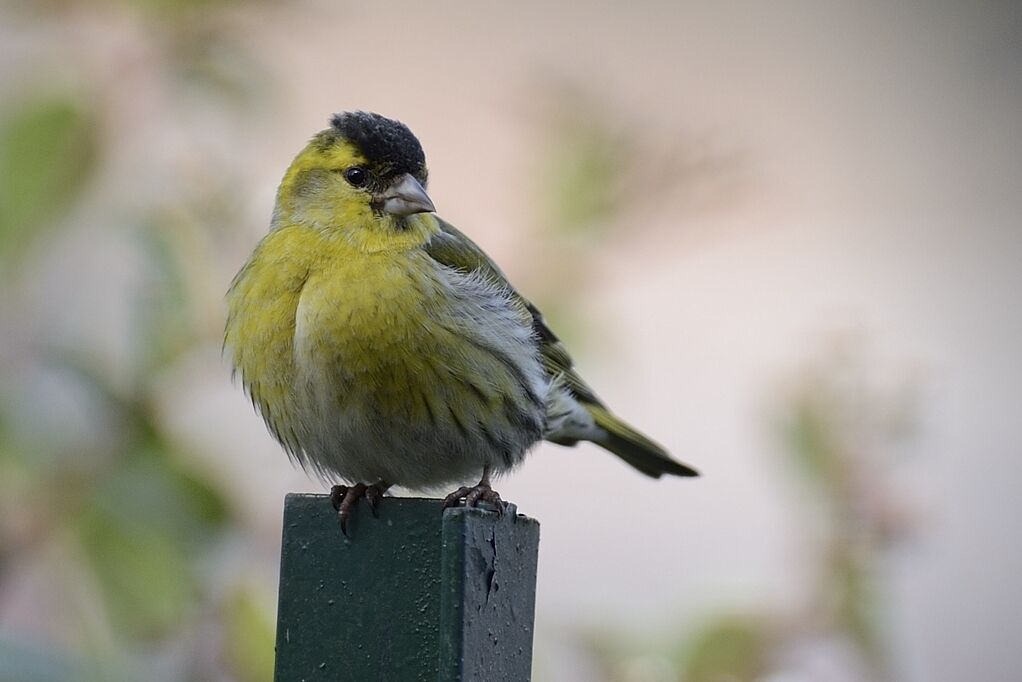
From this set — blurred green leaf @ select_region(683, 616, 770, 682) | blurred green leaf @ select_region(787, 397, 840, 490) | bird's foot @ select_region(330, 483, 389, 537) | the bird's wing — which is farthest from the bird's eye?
blurred green leaf @ select_region(683, 616, 770, 682)

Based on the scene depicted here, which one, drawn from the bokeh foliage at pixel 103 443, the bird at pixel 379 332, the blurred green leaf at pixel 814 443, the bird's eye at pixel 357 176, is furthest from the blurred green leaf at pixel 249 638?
the blurred green leaf at pixel 814 443

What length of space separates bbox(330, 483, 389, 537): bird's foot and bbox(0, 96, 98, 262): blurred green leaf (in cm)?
55

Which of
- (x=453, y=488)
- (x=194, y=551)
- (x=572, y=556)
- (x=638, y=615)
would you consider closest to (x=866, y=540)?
(x=638, y=615)

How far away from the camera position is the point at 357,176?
2480 millimetres

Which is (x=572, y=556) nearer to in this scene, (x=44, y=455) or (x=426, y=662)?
(x=44, y=455)

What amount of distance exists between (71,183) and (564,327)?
0.75 m

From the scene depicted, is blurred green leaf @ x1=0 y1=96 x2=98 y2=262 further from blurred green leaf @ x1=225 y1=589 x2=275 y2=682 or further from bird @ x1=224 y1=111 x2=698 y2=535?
blurred green leaf @ x1=225 y1=589 x2=275 y2=682

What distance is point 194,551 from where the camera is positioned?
2100 mm

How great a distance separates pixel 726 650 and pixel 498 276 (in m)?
0.72

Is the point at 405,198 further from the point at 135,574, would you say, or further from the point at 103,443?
the point at 135,574

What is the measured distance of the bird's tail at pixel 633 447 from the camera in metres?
2.96

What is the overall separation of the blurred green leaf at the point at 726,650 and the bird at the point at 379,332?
14.6 inches

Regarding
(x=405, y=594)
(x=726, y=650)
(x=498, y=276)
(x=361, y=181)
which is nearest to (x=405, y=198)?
(x=361, y=181)

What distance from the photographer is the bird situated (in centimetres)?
226
